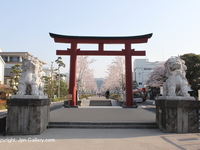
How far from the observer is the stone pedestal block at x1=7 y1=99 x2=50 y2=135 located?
710 cm

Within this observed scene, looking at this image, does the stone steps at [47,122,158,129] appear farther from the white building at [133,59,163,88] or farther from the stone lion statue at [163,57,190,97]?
the white building at [133,59,163,88]

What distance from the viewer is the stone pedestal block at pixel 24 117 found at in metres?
7.10

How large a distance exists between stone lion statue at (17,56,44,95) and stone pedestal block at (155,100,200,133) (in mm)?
4935

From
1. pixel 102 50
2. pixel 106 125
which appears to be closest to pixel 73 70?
pixel 102 50

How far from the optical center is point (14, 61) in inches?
2165

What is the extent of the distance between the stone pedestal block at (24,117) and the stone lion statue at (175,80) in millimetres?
4947

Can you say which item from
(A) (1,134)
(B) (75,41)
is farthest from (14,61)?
(A) (1,134)

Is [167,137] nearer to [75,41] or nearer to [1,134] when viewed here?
[1,134]

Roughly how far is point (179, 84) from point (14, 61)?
5427 centimetres

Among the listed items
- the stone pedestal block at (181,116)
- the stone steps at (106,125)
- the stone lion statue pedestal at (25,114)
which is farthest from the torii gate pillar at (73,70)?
the stone pedestal block at (181,116)

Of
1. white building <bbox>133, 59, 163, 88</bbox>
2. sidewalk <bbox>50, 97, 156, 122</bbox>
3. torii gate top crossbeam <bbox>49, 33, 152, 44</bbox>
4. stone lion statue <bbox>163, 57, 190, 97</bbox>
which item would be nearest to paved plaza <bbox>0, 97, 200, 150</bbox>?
stone lion statue <bbox>163, 57, 190, 97</bbox>

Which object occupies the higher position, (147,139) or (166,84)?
(166,84)

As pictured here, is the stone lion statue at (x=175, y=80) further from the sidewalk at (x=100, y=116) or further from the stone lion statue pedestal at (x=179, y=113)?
the sidewalk at (x=100, y=116)

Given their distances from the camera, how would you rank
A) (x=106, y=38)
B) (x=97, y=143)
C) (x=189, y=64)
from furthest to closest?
(x=189, y=64) → (x=106, y=38) → (x=97, y=143)
